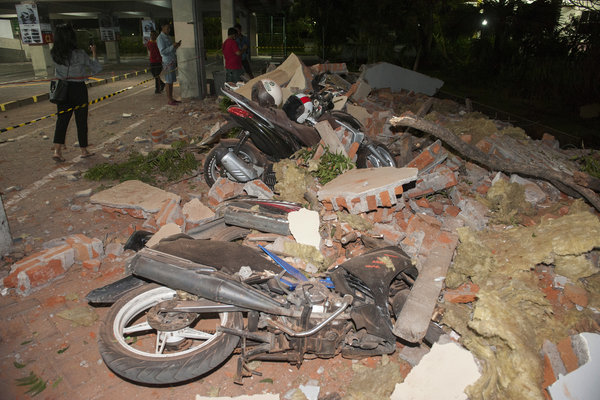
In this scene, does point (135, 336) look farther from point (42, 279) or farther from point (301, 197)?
point (301, 197)

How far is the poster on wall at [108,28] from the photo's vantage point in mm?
22156

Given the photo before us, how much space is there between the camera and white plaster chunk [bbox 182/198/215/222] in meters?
4.30

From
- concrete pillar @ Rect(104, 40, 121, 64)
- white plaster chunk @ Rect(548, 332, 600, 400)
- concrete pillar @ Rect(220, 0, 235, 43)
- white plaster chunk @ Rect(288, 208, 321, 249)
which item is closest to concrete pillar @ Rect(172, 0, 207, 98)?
concrete pillar @ Rect(220, 0, 235, 43)

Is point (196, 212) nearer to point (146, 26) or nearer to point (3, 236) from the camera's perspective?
point (3, 236)

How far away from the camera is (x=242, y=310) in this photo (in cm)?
252

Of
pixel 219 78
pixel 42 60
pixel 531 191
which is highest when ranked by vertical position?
pixel 42 60

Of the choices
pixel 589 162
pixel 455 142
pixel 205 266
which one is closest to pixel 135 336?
pixel 205 266

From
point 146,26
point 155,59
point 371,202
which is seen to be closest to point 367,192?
point 371,202

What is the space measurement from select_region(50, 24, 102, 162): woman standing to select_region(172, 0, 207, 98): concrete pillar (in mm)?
5491

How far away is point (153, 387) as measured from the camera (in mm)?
2578

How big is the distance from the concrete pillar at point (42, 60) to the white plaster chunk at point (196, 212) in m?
16.4

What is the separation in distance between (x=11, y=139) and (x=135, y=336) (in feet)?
22.6

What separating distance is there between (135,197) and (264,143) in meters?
1.74

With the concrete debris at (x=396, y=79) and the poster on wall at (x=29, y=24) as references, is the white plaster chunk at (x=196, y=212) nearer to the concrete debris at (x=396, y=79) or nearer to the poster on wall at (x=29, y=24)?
the concrete debris at (x=396, y=79)
